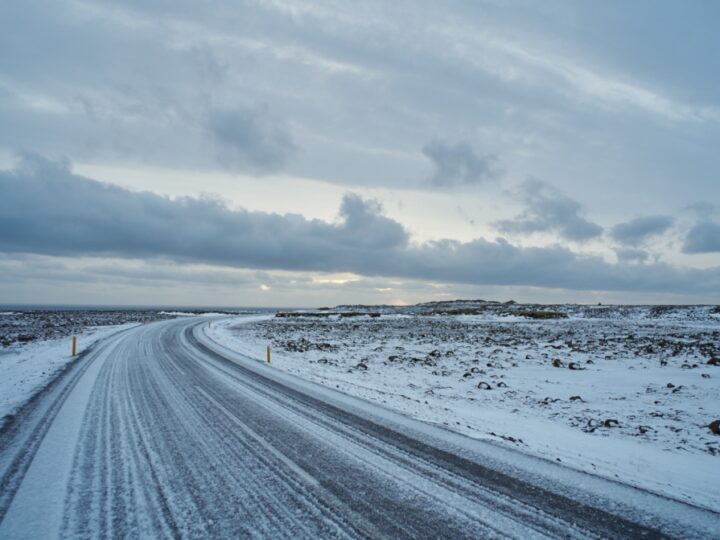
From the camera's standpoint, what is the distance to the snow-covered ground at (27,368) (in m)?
10.7

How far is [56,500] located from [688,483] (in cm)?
864

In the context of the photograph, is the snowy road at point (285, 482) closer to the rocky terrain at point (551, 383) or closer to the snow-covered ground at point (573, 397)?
the snow-covered ground at point (573, 397)

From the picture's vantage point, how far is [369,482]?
5465 millimetres

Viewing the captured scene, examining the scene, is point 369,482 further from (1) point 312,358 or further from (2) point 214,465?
(1) point 312,358

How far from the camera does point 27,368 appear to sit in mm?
15828

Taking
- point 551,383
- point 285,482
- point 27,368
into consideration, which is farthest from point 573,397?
point 27,368

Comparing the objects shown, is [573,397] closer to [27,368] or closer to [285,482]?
[285,482]

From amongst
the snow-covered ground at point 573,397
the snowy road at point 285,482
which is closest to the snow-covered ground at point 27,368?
the snowy road at point 285,482

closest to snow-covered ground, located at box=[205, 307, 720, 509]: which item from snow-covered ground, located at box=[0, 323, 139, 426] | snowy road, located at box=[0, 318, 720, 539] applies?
snowy road, located at box=[0, 318, 720, 539]

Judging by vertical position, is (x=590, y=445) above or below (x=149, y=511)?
below

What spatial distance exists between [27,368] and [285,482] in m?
16.2

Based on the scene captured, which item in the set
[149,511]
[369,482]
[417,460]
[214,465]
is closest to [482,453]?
[417,460]

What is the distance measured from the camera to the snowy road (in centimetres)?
434

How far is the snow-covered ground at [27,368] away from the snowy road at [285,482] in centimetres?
214
